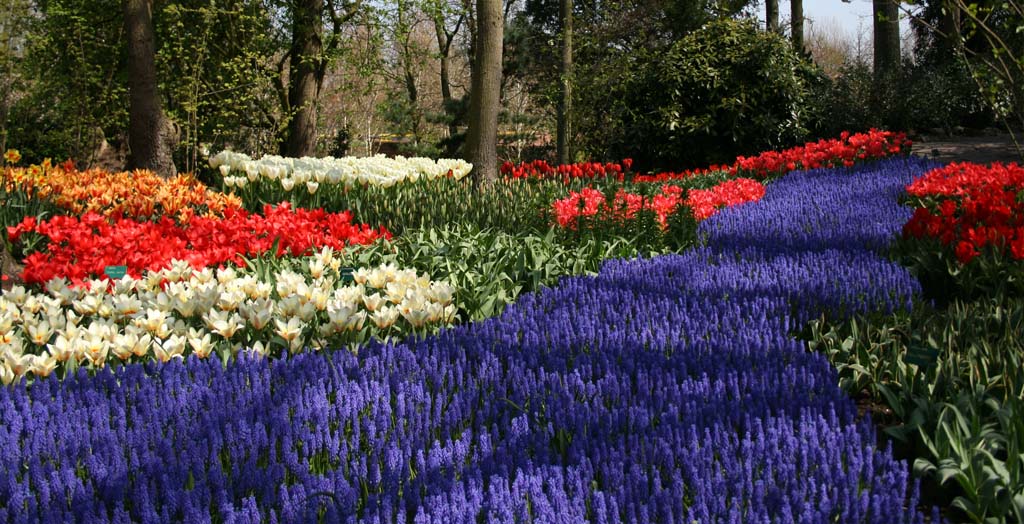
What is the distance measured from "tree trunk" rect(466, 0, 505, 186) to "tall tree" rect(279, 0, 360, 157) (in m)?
5.94

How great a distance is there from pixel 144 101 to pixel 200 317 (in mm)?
8359

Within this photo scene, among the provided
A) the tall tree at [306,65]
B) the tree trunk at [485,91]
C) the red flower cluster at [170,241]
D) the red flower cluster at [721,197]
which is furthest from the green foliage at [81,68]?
the red flower cluster at [721,197]

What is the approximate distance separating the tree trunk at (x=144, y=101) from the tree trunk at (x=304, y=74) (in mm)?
4111

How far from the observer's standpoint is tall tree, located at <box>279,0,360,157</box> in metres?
15.3

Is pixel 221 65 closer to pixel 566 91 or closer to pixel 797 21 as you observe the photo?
pixel 566 91

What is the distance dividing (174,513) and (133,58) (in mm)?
10380

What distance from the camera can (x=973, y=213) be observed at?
16.9 ft

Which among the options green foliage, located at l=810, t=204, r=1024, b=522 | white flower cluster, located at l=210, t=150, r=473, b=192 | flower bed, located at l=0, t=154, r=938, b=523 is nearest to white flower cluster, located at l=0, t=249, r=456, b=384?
flower bed, located at l=0, t=154, r=938, b=523

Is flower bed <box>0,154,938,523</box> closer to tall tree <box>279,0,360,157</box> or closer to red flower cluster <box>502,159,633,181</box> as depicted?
red flower cluster <box>502,159,633,181</box>

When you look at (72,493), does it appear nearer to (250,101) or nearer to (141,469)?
(141,469)

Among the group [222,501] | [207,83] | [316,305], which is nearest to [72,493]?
[222,501]

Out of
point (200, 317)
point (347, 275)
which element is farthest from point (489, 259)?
point (200, 317)

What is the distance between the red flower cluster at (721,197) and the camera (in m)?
6.70

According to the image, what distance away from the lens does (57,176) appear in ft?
26.1
